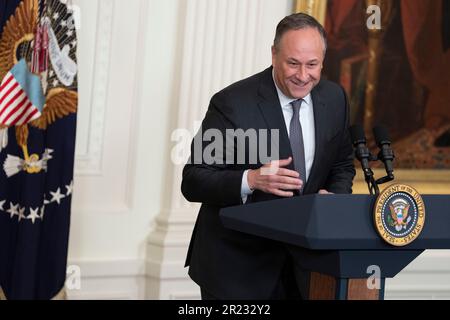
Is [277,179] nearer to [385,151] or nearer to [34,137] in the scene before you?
[385,151]

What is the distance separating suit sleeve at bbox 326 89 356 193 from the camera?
3.92 metres

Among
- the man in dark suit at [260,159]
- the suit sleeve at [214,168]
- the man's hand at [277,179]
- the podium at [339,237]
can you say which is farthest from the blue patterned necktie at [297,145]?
the podium at [339,237]

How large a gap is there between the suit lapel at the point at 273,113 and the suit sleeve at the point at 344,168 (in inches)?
12.8

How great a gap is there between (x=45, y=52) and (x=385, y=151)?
2159 millimetres

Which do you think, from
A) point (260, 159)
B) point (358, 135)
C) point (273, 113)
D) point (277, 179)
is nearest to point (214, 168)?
point (260, 159)

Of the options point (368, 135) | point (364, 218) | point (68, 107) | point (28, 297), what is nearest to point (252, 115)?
point (364, 218)

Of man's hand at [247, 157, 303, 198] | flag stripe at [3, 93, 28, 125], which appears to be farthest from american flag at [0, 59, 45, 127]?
man's hand at [247, 157, 303, 198]

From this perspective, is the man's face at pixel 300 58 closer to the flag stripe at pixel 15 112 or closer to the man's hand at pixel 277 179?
the man's hand at pixel 277 179

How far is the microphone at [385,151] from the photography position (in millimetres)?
3243

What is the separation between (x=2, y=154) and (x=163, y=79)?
4.56 ft

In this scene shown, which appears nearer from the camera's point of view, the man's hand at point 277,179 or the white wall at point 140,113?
the man's hand at point 277,179

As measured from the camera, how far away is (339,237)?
2953mm

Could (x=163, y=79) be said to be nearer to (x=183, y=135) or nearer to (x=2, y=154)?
(x=183, y=135)

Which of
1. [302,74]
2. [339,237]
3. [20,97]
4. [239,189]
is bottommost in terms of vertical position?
[339,237]
